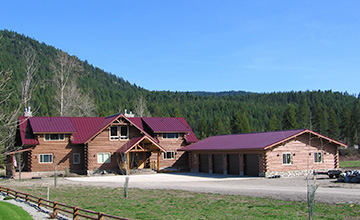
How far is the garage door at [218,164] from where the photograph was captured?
4033cm

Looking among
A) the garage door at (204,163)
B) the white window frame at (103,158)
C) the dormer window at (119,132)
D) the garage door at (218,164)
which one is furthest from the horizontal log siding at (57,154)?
the garage door at (218,164)

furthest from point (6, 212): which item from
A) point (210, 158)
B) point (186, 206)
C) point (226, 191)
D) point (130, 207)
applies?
point (210, 158)

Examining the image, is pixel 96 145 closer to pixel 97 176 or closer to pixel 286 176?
pixel 97 176

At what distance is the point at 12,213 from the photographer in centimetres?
1842

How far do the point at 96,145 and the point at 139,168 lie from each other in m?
5.43

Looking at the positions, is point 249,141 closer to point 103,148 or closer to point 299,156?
point 299,156

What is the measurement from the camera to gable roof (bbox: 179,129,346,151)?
114 ft

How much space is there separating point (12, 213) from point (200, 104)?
460ft

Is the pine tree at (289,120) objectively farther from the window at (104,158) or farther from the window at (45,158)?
the window at (45,158)

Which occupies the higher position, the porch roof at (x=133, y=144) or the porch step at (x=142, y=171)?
the porch roof at (x=133, y=144)

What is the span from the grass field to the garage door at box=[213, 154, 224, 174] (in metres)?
16.3

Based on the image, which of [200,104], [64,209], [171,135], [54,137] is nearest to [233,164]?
[171,135]

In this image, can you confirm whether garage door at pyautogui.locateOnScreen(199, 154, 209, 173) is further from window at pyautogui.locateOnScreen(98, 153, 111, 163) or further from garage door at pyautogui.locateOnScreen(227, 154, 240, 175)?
window at pyautogui.locateOnScreen(98, 153, 111, 163)

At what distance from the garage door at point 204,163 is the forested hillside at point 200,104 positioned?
42603 millimetres
